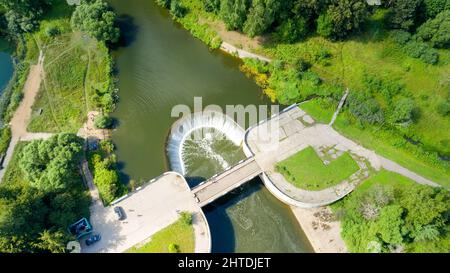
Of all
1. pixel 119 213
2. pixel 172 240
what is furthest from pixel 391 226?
pixel 119 213

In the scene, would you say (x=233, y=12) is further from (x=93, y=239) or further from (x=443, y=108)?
(x=93, y=239)

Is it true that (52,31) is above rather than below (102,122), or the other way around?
above

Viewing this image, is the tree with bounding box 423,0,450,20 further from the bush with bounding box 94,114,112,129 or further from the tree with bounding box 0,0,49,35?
the tree with bounding box 0,0,49,35

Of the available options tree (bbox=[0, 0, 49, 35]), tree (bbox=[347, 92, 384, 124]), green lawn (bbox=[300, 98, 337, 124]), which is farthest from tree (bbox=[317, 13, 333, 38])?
tree (bbox=[0, 0, 49, 35])

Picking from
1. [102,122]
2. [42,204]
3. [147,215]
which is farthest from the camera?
[102,122]

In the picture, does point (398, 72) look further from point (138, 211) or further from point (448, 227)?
point (138, 211)

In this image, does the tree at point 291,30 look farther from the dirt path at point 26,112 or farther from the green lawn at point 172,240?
the dirt path at point 26,112
